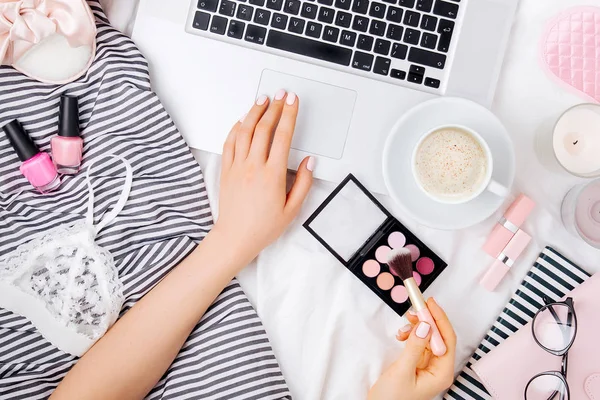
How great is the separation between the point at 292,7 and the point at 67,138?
1.07 feet

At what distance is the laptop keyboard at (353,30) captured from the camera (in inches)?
28.0

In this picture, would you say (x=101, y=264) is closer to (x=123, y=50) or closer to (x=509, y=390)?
(x=123, y=50)

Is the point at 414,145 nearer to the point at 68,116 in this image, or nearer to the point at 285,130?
the point at 285,130

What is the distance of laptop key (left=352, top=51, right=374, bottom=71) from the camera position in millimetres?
716

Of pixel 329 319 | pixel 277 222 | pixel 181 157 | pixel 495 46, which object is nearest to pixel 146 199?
pixel 181 157

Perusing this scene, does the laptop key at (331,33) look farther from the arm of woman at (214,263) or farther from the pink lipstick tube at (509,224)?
the pink lipstick tube at (509,224)

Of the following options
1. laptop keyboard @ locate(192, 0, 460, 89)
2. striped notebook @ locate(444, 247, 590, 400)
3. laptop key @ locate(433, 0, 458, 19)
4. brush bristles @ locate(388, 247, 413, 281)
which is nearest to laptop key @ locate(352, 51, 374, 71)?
laptop keyboard @ locate(192, 0, 460, 89)

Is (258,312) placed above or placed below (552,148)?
below

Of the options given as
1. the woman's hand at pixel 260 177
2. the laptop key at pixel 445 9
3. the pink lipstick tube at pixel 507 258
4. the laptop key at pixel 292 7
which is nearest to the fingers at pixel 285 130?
Answer: the woman's hand at pixel 260 177

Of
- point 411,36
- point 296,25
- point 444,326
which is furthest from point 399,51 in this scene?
point 444,326

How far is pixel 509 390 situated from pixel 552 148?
1.03 feet

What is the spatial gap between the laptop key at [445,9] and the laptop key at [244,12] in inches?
9.0

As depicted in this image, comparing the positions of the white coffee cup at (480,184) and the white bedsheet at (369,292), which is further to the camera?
the white bedsheet at (369,292)

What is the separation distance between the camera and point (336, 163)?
734 mm
